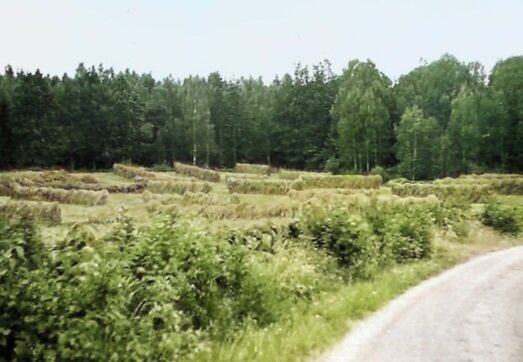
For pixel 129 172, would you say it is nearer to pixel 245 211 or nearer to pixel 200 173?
pixel 200 173

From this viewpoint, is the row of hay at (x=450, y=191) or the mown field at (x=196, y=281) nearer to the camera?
the mown field at (x=196, y=281)

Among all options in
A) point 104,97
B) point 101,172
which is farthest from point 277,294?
point 104,97

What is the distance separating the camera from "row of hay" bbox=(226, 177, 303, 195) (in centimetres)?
4475

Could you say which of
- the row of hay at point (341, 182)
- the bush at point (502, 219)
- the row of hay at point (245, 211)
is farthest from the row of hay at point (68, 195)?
the bush at point (502, 219)

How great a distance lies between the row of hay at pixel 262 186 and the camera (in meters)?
44.8

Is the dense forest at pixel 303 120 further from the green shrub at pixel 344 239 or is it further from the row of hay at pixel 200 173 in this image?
the green shrub at pixel 344 239

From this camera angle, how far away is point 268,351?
26.3 ft

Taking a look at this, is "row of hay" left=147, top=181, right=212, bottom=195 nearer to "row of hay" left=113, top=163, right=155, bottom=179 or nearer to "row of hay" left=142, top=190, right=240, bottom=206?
"row of hay" left=142, top=190, right=240, bottom=206

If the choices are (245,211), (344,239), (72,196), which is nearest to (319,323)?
(344,239)

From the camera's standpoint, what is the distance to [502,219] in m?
27.3

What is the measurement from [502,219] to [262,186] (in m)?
21.7

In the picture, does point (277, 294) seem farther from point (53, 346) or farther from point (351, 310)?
point (53, 346)

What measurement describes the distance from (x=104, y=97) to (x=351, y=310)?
57.9 metres

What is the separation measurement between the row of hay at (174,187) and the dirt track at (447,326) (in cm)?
3004
